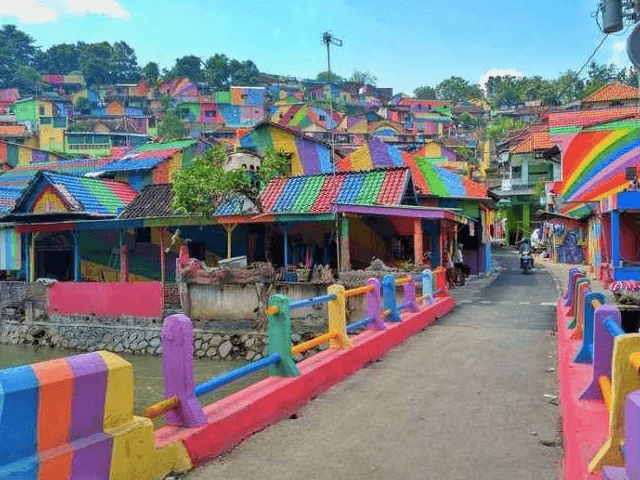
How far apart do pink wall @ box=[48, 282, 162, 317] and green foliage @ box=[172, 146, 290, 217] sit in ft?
8.77

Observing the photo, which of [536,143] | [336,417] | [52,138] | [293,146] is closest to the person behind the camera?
[336,417]

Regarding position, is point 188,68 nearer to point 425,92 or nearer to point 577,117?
point 425,92

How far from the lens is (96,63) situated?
332 ft

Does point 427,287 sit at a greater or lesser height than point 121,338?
greater

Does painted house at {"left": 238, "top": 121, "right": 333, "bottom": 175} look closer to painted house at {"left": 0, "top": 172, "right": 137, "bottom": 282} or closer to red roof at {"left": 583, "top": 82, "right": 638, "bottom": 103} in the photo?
painted house at {"left": 0, "top": 172, "right": 137, "bottom": 282}

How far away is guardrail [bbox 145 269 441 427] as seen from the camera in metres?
4.74

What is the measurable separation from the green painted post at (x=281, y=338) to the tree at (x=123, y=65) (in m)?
105

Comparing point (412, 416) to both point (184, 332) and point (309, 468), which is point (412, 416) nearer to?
point (309, 468)

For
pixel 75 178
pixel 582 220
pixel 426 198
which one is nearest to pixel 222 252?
pixel 75 178

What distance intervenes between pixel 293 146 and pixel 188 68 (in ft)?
256

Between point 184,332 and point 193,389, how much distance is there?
1.54 ft

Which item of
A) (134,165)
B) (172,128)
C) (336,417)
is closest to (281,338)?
(336,417)

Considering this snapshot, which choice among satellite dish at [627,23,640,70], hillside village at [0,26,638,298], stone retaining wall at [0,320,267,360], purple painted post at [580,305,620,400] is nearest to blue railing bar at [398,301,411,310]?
hillside village at [0,26,638,298]

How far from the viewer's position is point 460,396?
6785 millimetres
